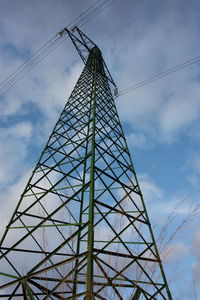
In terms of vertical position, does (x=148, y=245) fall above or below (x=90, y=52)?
below

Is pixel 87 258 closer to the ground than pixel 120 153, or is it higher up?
closer to the ground

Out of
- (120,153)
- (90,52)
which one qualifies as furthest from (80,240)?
(90,52)

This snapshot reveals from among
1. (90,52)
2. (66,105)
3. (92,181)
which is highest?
(90,52)

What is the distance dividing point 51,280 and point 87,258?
1594 mm

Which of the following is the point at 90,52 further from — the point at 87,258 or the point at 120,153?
the point at 87,258

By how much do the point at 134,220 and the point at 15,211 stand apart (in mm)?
2880

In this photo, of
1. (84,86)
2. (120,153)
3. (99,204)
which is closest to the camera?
(99,204)

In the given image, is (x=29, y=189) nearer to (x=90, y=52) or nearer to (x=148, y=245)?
(x=148, y=245)

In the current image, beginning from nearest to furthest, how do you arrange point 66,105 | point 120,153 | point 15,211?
point 15,211 → point 120,153 → point 66,105

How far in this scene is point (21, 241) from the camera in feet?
14.1

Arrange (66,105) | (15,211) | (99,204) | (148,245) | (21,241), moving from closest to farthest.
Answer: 1. (99,204)
2. (21,241)
3. (148,245)
4. (15,211)
5. (66,105)

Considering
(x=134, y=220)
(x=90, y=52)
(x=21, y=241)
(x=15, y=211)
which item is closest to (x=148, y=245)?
(x=134, y=220)

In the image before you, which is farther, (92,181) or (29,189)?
(29,189)

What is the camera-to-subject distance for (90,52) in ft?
40.7
